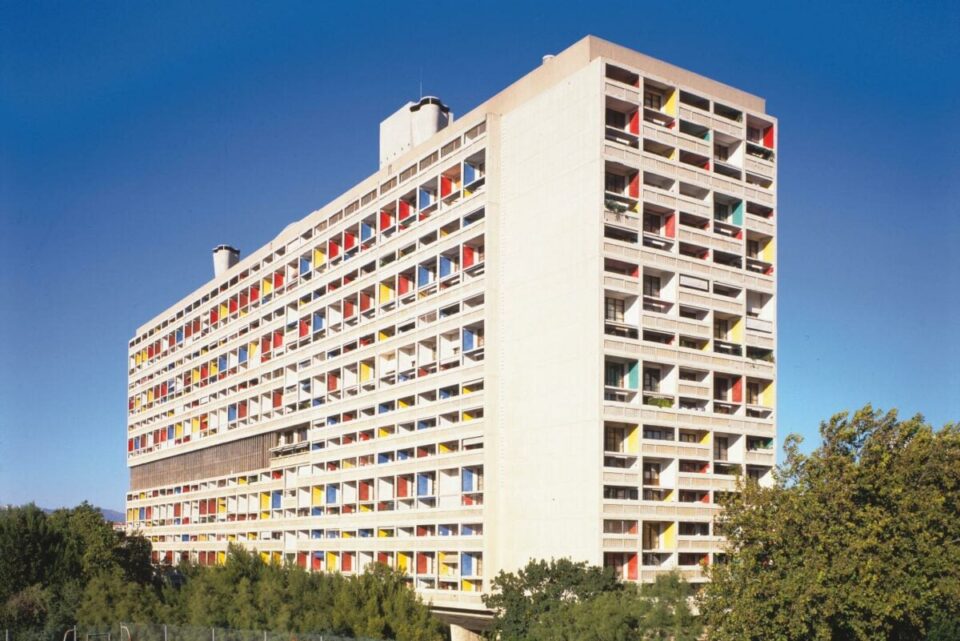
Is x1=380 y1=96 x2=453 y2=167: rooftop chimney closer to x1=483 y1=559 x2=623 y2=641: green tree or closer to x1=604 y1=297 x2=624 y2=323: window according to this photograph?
x1=604 y1=297 x2=624 y2=323: window

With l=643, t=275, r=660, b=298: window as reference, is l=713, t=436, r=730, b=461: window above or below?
below

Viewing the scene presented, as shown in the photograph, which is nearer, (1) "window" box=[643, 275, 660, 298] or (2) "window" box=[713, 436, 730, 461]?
(1) "window" box=[643, 275, 660, 298]

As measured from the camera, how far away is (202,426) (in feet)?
277

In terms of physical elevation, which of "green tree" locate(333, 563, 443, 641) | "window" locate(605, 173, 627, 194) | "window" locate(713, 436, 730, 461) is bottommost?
"green tree" locate(333, 563, 443, 641)

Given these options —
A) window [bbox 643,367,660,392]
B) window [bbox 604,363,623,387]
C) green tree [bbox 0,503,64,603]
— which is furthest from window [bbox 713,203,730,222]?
green tree [bbox 0,503,64,603]

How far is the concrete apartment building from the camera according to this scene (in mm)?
45469

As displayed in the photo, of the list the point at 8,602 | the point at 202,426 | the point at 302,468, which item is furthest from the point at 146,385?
the point at 8,602

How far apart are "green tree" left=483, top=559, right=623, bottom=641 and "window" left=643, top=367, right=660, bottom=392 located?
29.1 feet

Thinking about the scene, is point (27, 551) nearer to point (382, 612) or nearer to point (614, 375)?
point (382, 612)

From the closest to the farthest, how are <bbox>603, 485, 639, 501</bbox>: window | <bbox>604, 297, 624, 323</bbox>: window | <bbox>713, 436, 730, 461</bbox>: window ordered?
<bbox>603, 485, 639, 501</bbox>: window < <bbox>604, 297, 624, 323</bbox>: window < <bbox>713, 436, 730, 461</bbox>: window

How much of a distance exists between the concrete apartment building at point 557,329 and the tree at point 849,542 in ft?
28.1

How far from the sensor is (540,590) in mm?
41562

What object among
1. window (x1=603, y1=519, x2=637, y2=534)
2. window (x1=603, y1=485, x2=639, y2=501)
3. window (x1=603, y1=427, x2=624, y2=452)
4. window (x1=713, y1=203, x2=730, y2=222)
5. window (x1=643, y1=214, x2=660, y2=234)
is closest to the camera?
window (x1=603, y1=519, x2=637, y2=534)

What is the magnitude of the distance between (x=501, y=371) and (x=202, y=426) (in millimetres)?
42521
